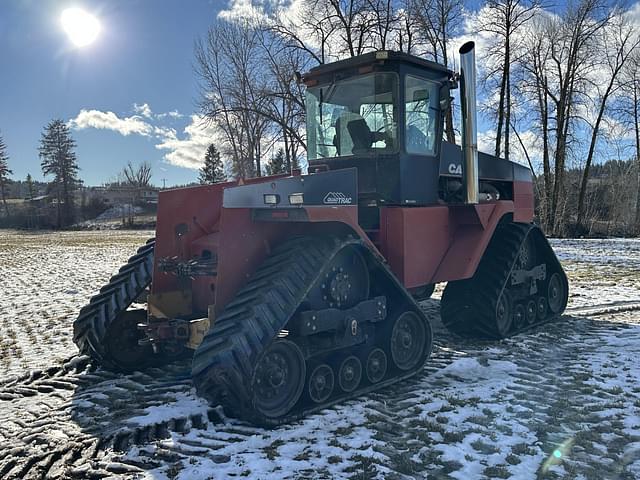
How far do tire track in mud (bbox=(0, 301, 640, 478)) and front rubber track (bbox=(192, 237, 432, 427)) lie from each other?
0.87ft

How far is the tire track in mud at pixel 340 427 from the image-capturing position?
12.2 feet

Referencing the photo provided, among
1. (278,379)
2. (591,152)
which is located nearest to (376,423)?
(278,379)

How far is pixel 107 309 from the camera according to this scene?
5.70 m

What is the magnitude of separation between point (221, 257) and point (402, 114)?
2.65 m

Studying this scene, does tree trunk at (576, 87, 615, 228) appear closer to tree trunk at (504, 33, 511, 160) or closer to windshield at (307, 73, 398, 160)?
tree trunk at (504, 33, 511, 160)

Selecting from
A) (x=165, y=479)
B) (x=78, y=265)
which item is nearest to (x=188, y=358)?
(x=165, y=479)

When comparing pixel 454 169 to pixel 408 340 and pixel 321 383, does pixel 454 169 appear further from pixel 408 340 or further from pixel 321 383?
pixel 321 383

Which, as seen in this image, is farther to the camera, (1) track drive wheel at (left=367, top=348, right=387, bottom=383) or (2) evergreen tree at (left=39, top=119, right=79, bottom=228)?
(2) evergreen tree at (left=39, top=119, right=79, bottom=228)

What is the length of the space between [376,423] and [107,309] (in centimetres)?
300

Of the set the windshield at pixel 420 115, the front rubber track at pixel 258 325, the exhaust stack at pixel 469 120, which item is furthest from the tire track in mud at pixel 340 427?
the windshield at pixel 420 115

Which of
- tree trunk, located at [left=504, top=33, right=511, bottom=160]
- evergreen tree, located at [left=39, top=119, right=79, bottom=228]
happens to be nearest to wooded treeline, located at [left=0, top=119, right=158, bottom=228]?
evergreen tree, located at [left=39, top=119, right=79, bottom=228]

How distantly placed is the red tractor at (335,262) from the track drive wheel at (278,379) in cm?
1

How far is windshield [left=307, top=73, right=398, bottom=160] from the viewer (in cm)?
598

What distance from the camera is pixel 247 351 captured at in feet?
13.1
